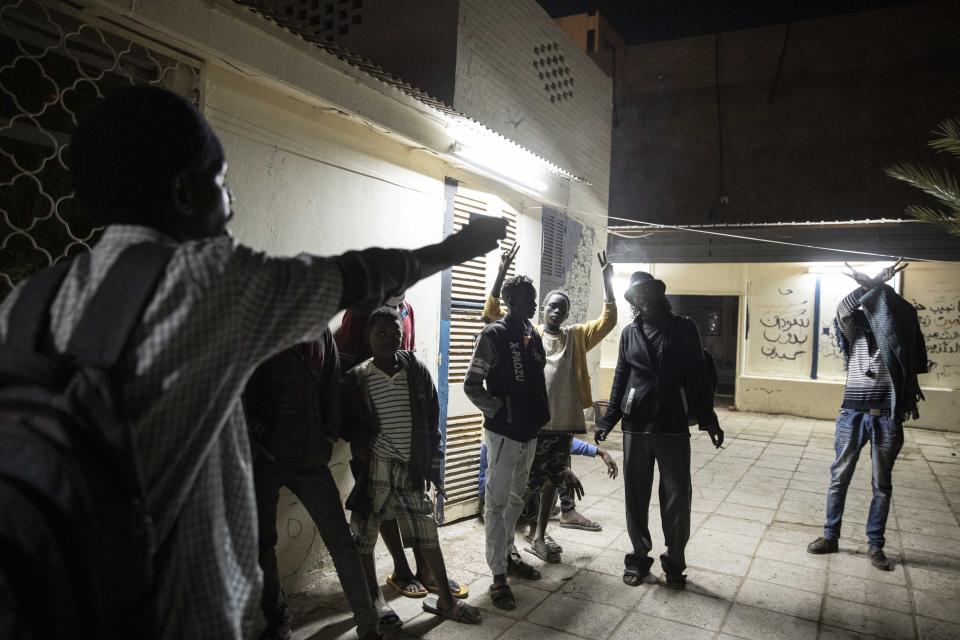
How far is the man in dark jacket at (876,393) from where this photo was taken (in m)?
4.84

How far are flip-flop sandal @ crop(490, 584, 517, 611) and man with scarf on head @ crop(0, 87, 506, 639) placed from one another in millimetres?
2832

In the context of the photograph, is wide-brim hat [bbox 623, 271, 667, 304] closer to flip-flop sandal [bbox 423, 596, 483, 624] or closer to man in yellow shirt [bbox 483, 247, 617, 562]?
man in yellow shirt [bbox 483, 247, 617, 562]

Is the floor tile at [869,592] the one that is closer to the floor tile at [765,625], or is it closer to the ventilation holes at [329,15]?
the floor tile at [765,625]

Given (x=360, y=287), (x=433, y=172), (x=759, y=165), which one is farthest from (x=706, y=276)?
(x=360, y=287)

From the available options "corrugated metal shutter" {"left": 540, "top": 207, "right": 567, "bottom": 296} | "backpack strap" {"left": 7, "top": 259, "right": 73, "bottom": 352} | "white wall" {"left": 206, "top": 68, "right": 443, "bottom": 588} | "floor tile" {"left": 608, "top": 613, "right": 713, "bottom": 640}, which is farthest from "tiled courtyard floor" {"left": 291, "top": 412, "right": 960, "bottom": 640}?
"backpack strap" {"left": 7, "top": 259, "right": 73, "bottom": 352}

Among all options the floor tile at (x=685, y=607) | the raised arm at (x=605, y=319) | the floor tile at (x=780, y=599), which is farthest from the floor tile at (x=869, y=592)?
the raised arm at (x=605, y=319)

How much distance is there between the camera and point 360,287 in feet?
4.50

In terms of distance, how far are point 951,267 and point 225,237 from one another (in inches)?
548

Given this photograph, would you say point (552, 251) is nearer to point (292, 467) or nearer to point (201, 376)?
point (292, 467)

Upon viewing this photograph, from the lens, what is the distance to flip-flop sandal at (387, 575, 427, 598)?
402 centimetres

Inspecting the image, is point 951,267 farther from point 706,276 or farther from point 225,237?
point 225,237

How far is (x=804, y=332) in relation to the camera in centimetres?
1284

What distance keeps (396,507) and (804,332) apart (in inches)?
460

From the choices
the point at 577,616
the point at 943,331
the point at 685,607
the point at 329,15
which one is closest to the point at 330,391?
the point at 577,616
